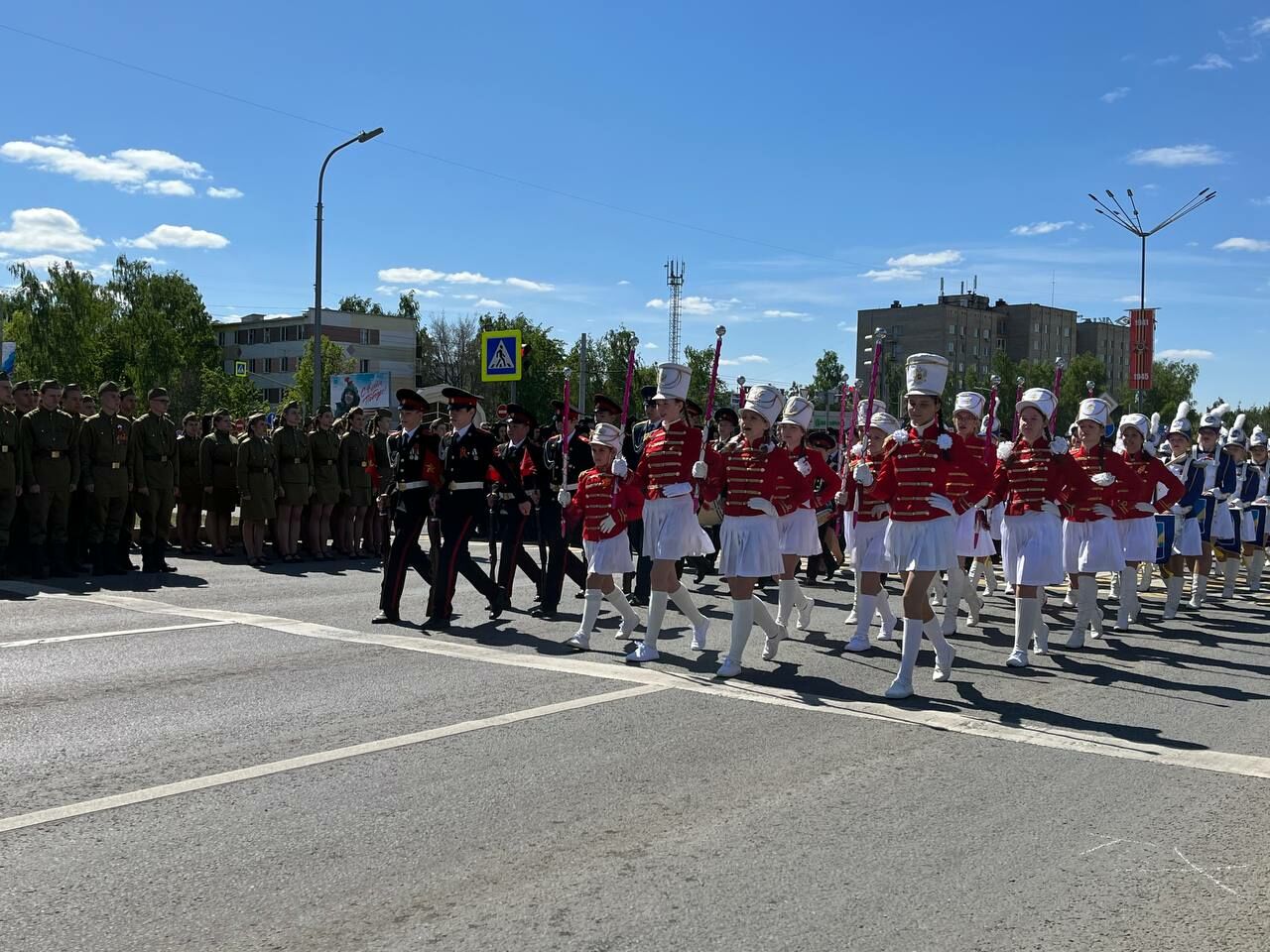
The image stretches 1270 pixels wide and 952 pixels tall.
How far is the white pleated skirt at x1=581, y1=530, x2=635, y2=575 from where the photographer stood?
9.96 metres

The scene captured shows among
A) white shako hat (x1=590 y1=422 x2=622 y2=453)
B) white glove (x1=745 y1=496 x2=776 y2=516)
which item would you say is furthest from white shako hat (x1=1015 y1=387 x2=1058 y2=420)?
white shako hat (x1=590 y1=422 x2=622 y2=453)

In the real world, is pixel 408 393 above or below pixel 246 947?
above

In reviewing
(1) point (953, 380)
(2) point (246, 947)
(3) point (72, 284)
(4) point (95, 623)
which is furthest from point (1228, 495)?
(1) point (953, 380)

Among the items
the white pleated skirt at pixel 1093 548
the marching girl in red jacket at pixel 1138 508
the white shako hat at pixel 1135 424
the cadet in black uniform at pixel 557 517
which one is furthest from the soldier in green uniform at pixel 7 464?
the white shako hat at pixel 1135 424

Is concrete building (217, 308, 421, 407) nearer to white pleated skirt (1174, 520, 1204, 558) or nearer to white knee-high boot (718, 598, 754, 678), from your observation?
white pleated skirt (1174, 520, 1204, 558)

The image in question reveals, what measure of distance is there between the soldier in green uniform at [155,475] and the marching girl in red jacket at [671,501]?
780 cm

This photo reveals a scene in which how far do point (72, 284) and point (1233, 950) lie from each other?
92404 mm

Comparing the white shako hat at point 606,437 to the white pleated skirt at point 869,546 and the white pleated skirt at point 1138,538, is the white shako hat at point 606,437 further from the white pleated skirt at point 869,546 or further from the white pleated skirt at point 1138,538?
the white pleated skirt at point 1138,538

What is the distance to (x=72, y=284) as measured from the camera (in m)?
85.1

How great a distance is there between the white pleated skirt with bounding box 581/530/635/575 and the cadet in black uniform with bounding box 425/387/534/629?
1.22m

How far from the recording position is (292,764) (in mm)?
6121

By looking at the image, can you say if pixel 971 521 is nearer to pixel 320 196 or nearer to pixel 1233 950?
pixel 1233 950

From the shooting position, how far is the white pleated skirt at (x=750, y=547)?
8867 mm

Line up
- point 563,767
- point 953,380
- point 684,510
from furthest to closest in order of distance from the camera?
1. point 953,380
2. point 684,510
3. point 563,767
